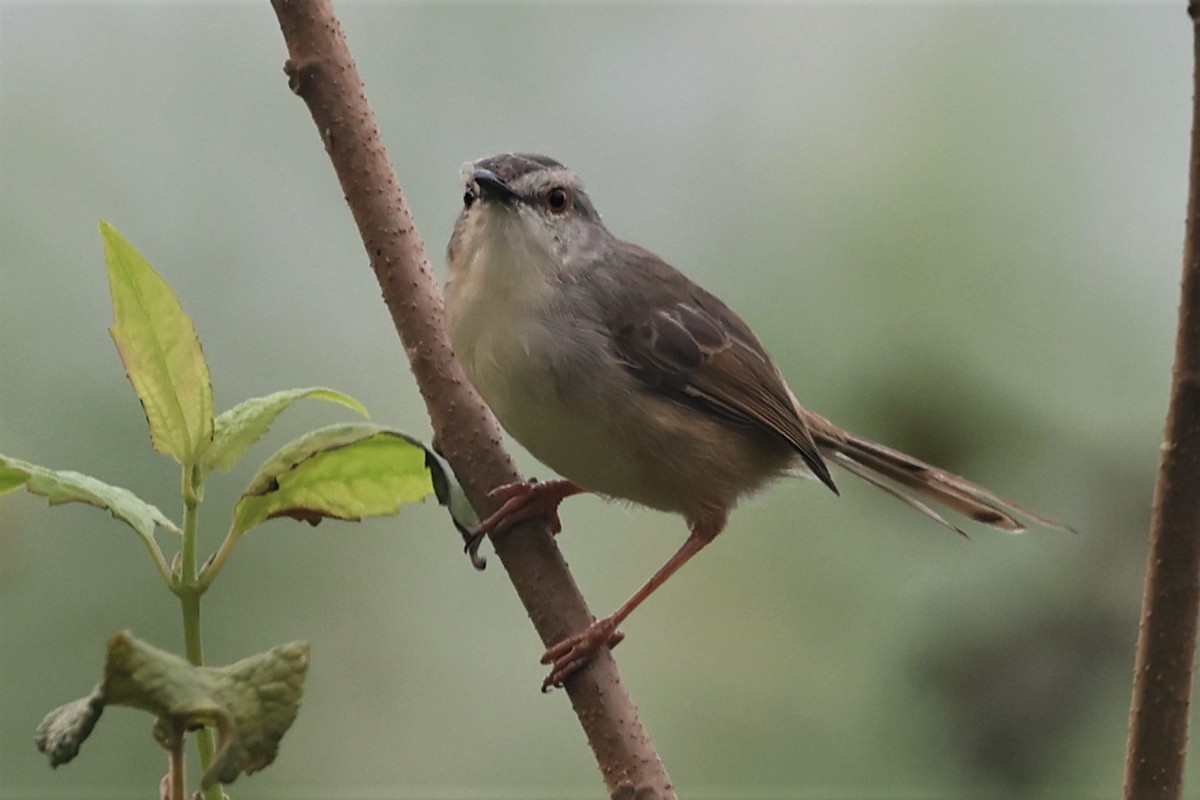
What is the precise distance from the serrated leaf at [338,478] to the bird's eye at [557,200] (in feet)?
2.94

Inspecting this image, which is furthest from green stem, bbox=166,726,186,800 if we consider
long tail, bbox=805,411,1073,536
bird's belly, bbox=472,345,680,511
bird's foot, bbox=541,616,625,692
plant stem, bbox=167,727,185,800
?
long tail, bbox=805,411,1073,536

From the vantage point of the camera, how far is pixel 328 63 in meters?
1.15

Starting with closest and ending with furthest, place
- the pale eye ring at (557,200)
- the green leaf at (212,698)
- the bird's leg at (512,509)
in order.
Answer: the green leaf at (212,698), the bird's leg at (512,509), the pale eye ring at (557,200)

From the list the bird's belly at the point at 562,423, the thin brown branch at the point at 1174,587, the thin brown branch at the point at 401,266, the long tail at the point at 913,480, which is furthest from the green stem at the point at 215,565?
the long tail at the point at 913,480

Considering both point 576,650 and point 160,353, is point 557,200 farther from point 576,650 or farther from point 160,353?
point 160,353

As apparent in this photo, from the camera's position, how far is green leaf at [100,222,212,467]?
2.44 ft

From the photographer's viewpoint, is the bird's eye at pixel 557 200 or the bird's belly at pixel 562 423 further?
the bird's eye at pixel 557 200

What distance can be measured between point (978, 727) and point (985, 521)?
12.6 inches

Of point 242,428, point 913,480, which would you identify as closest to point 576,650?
point 242,428

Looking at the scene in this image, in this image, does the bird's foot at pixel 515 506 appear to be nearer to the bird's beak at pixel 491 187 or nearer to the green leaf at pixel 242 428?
the green leaf at pixel 242 428

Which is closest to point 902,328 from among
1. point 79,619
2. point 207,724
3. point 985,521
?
point 985,521

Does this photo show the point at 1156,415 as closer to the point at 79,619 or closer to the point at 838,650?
the point at 838,650

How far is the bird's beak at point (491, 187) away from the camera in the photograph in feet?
5.47

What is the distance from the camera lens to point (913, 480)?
6.51ft
